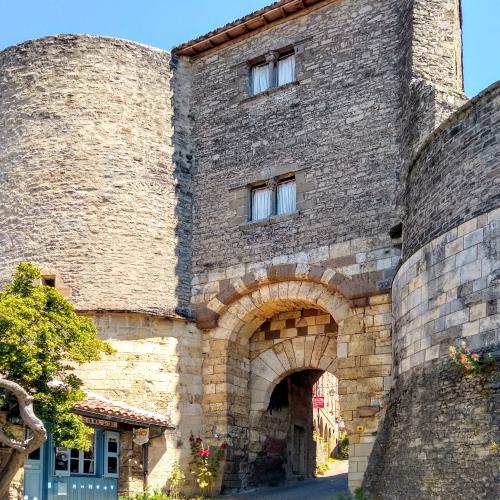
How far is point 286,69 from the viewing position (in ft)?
62.7

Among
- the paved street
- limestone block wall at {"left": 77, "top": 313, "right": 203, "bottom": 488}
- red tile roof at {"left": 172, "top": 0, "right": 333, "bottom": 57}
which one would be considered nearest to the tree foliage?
limestone block wall at {"left": 77, "top": 313, "right": 203, "bottom": 488}

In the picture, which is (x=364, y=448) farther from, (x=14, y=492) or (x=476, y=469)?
(x=14, y=492)

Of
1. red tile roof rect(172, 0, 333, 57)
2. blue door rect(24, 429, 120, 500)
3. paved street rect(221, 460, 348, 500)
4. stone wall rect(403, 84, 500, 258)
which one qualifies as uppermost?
red tile roof rect(172, 0, 333, 57)

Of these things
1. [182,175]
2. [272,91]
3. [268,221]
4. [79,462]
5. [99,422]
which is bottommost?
[79,462]

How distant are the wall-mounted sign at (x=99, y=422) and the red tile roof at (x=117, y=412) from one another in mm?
153

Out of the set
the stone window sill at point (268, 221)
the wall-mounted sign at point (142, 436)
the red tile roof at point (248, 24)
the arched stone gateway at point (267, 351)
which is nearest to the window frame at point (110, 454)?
the wall-mounted sign at point (142, 436)

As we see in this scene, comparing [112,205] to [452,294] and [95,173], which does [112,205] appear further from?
[452,294]

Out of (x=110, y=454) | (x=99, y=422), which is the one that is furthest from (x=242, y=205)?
(x=110, y=454)

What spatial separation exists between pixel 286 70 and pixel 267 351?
5.58 metres

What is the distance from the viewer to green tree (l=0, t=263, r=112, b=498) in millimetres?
13164

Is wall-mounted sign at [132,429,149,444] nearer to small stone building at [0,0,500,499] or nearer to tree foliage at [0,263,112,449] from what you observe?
small stone building at [0,0,500,499]

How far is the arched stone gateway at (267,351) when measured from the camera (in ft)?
53.4

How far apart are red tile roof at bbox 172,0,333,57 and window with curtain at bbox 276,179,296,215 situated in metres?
3.50

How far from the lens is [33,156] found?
1898 cm
